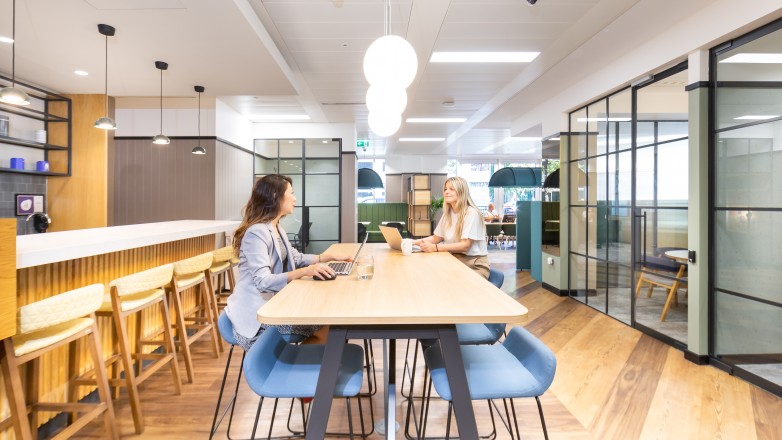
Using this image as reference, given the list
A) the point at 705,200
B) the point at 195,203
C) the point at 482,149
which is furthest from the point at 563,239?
the point at 482,149

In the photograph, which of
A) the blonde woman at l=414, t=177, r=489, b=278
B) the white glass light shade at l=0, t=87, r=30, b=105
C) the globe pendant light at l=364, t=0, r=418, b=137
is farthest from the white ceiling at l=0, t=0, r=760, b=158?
the blonde woman at l=414, t=177, r=489, b=278

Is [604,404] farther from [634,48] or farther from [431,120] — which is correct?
[431,120]

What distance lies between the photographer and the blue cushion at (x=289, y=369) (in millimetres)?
1480

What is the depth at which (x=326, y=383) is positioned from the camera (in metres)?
1.47

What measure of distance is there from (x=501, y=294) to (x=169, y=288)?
2525mm

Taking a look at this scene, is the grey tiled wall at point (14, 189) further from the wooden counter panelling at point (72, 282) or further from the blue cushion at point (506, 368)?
the blue cushion at point (506, 368)

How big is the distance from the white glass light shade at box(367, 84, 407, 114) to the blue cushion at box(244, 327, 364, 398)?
1.47 meters

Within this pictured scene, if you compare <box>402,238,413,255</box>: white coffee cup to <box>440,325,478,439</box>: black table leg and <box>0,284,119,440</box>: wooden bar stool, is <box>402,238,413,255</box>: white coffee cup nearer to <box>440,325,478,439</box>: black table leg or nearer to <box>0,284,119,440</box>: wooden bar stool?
<box>440,325,478,439</box>: black table leg

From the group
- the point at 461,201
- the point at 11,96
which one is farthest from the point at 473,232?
the point at 11,96

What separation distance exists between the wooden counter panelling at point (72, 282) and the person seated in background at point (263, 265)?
2.89 feet

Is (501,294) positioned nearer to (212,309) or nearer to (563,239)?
(212,309)

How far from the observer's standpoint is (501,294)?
1.71 metres

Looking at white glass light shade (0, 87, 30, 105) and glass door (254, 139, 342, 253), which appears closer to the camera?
white glass light shade (0, 87, 30, 105)

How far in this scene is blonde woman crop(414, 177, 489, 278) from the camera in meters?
3.06
